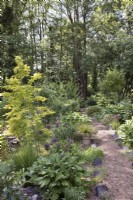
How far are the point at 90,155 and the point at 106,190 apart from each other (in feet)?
4.22

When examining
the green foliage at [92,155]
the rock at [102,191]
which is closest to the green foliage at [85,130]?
the green foliage at [92,155]

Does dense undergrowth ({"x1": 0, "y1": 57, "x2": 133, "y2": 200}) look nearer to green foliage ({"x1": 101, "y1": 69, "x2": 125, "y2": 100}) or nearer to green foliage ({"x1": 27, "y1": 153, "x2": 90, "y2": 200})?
green foliage ({"x1": 27, "y1": 153, "x2": 90, "y2": 200})

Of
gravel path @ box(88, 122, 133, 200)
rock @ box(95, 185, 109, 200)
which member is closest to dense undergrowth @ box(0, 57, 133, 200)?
rock @ box(95, 185, 109, 200)

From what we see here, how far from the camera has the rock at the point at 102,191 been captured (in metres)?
3.37

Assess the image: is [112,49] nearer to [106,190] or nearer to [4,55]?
[4,55]

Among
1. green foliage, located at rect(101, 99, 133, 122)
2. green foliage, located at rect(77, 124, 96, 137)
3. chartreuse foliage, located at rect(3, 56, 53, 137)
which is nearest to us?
chartreuse foliage, located at rect(3, 56, 53, 137)

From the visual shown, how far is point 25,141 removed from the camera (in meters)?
5.14

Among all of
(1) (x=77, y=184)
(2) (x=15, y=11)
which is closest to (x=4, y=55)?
(2) (x=15, y=11)

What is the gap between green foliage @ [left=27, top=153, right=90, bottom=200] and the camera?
3.13 meters

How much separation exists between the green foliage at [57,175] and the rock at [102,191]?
8.4 inches

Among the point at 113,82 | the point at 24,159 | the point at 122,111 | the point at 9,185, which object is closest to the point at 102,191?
the point at 24,159

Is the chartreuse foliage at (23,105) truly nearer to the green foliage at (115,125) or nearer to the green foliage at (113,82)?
the green foliage at (115,125)

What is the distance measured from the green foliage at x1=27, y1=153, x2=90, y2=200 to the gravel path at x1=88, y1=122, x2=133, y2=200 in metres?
0.38

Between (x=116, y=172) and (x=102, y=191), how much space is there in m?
0.86
